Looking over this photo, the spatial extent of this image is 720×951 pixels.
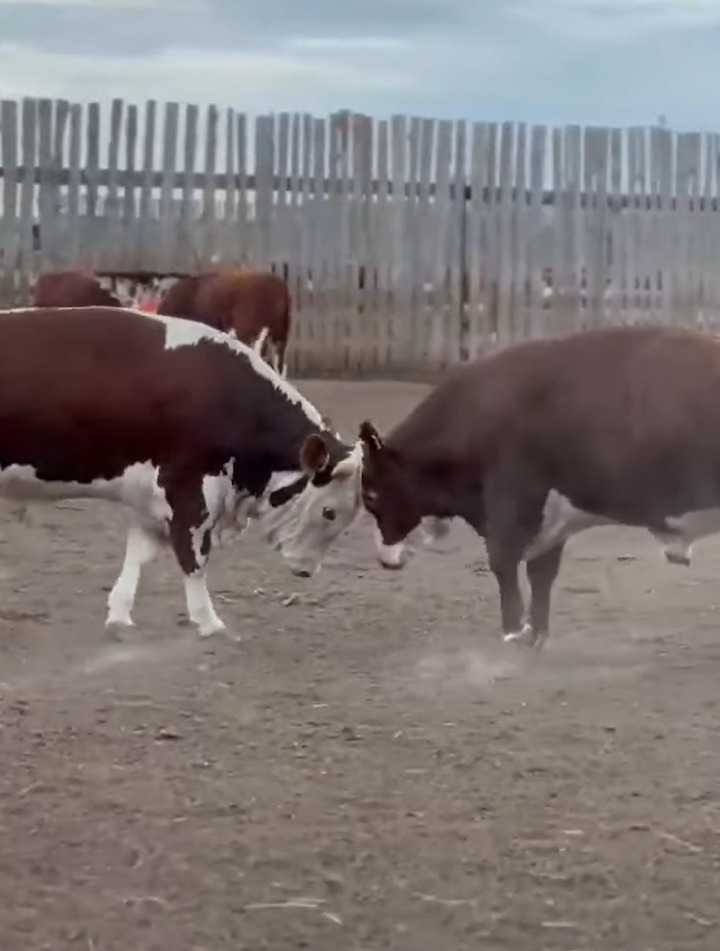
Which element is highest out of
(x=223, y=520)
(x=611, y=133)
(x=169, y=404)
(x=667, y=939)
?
(x=611, y=133)

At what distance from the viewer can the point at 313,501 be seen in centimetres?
664

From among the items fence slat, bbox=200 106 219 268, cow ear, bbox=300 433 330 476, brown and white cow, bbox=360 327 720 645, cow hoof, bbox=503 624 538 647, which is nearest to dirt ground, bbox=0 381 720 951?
cow hoof, bbox=503 624 538 647

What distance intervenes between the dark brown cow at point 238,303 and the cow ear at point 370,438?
5.12m

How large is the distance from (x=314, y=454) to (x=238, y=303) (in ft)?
17.2

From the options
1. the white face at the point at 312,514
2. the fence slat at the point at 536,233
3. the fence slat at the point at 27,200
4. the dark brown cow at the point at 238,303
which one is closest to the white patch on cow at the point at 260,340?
the dark brown cow at the point at 238,303

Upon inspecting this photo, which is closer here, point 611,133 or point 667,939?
point 667,939

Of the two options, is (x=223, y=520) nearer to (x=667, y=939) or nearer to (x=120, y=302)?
(x=667, y=939)

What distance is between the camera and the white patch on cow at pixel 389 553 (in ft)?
21.8

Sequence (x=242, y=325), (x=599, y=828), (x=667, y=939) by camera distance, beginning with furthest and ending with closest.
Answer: (x=242, y=325) → (x=599, y=828) → (x=667, y=939)

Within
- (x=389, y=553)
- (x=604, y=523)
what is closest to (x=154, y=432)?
(x=389, y=553)

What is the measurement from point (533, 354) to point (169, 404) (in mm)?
1259

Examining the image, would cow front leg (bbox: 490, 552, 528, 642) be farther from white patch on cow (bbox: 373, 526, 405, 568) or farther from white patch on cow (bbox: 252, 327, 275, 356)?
white patch on cow (bbox: 252, 327, 275, 356)

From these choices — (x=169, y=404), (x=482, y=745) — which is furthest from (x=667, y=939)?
(x=169, y=404)

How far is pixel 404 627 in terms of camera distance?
6.52m
